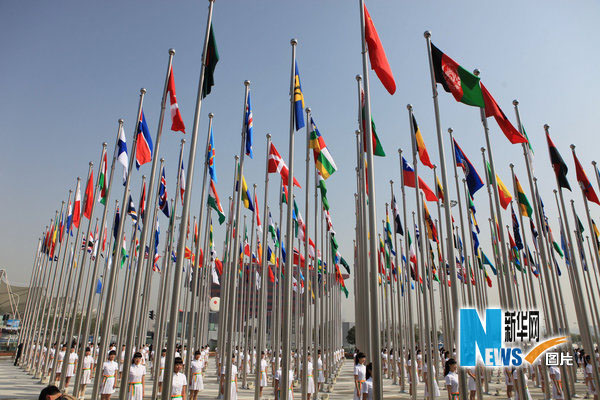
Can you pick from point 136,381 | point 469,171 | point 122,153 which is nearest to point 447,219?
point 469,171

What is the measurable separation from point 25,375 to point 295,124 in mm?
25505

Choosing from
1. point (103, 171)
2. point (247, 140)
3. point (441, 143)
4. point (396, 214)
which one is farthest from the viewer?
point (396, 214)

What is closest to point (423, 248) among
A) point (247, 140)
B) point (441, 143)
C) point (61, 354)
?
point (441, 143)

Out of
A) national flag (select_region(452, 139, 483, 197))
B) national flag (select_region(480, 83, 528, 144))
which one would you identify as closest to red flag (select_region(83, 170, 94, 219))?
national flag (select_region(452, 139, 483, 197))

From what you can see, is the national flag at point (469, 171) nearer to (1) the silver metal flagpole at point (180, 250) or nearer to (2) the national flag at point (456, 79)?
(2) the national flag at point (456, 79)

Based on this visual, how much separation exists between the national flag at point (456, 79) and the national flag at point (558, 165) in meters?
7.02

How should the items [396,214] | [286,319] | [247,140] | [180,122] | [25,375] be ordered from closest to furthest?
1. [286,319]
2. [180,122]
3. [247,140]
4. [396,214]
5. [25,375]

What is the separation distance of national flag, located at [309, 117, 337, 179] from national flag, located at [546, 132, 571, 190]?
851cm

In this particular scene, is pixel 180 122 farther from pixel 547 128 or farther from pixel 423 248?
pixel 547 128

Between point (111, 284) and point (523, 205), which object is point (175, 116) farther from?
point (523, 205)

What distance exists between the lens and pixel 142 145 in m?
12.9

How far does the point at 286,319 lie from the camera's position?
34.0 feet

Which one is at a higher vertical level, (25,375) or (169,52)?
(169,52)

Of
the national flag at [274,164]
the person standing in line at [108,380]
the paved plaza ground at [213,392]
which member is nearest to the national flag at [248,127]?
the national flag at [274,164]
